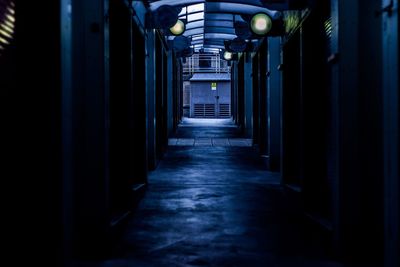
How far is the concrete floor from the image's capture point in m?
5.71

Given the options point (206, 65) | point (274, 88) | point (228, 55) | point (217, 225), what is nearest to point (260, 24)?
point (274, 88)

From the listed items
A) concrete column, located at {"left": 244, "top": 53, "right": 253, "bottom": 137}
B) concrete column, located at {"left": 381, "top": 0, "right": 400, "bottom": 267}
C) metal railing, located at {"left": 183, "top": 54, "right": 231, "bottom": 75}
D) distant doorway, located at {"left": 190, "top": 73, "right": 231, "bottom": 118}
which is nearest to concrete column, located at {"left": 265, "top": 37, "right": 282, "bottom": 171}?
concrete column, located at {"left": 244, "top": 53, "right": 253, "bottom": 137}

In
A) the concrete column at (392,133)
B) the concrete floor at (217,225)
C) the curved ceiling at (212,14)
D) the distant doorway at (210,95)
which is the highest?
the curved ceiling at (212,14)

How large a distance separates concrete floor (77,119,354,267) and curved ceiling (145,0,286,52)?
150 inches

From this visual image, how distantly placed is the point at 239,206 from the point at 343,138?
10.7 feet

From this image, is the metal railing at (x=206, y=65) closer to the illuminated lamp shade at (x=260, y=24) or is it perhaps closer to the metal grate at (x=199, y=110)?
the metal grate at (x=199, y=110)

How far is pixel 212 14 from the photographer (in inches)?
664

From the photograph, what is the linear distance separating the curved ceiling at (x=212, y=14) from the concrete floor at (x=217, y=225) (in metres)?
3.81

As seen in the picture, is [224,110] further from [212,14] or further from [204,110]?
[212,14]

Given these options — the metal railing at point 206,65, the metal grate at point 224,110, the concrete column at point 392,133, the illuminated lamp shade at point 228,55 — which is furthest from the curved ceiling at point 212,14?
the metal railing at point 206,65

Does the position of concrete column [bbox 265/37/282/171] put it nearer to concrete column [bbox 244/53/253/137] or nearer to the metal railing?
concrete column [bbox 244/53/253/137]

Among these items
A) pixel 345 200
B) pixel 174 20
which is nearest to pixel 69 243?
pixel 345 200

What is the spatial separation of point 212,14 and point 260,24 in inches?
284

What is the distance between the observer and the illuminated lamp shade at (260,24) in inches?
389
